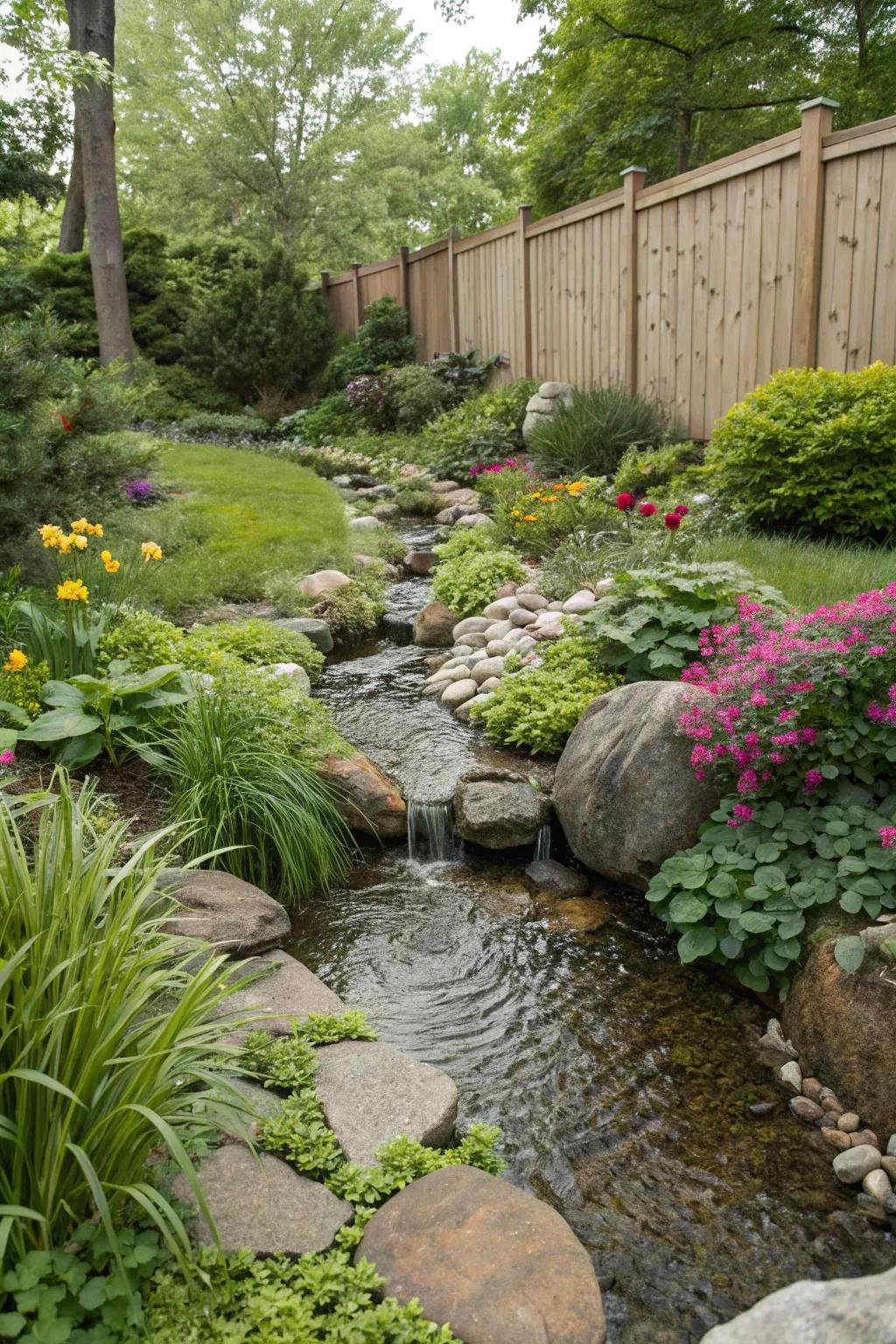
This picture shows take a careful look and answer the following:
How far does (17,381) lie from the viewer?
201 inches

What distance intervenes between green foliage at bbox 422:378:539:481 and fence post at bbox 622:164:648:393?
71.4 inches

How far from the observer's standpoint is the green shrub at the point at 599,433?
8844 millimetres

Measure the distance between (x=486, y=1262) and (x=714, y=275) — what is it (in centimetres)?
820

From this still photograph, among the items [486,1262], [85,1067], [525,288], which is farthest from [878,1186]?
[525,288]

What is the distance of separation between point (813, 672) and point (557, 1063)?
4.96 ft

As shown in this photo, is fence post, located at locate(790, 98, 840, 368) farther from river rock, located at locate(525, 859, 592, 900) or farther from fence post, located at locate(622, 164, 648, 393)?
river rock, located at locate(525, 859, 592, 900)

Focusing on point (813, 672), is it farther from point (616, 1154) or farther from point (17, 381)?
point (17, 381)

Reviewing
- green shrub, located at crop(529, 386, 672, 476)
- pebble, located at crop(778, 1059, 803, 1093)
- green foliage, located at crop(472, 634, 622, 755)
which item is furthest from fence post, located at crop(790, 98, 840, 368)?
pebble, located at crop(778, 1059, 803, 1093)

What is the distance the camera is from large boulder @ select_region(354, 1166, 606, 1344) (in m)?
1.91

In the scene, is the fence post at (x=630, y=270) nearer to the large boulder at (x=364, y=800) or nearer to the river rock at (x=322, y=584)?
the river rock at (x=322, y=584)

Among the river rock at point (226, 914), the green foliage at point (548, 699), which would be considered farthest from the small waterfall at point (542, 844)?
the river rock at point (226, 914)

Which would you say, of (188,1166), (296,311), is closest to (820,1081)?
(188,1166)

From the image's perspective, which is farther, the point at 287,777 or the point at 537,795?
the point at 537,795

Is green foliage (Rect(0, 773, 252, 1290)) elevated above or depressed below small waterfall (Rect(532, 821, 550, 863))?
above
